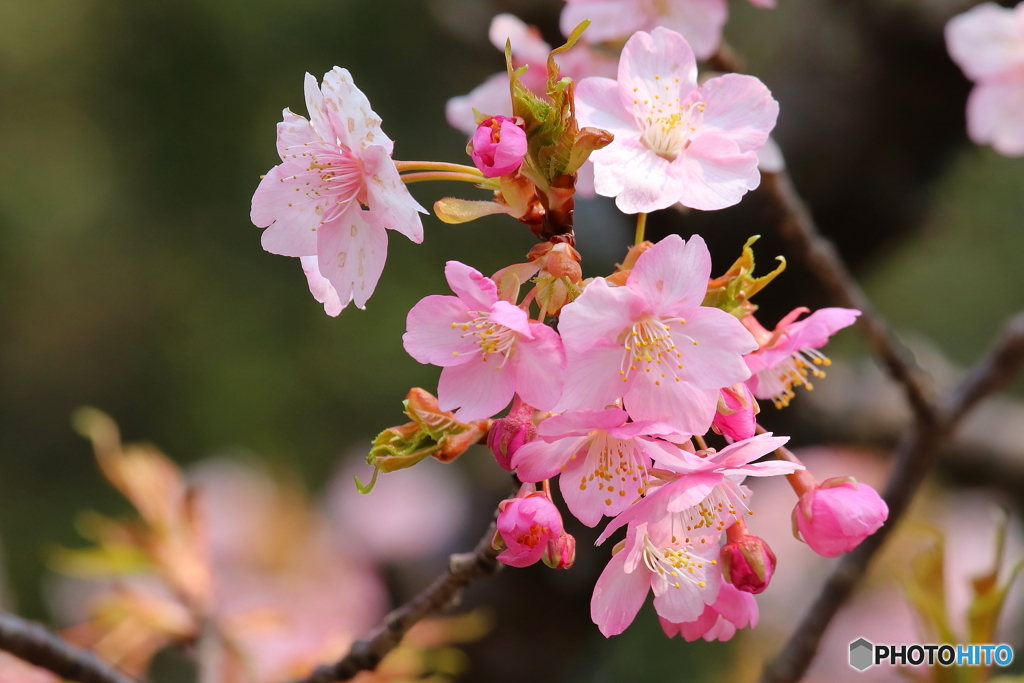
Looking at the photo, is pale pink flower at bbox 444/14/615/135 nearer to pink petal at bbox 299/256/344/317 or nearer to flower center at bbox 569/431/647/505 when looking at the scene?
pink petal at bbox 299/256/344/317

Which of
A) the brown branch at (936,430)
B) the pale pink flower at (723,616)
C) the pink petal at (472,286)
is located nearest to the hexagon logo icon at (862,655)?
the brown branch at (936,430)

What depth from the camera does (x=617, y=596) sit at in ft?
1.49

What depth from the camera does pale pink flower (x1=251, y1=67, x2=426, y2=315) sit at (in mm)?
441

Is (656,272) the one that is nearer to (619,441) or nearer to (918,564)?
(619,441)

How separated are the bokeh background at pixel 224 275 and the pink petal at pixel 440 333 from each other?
3.51 feet

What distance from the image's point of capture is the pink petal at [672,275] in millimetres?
407

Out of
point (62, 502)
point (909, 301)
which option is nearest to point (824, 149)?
point (909, 301)

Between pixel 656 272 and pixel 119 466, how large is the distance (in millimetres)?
686

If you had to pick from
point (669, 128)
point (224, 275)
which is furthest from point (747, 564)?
point (224, 275)

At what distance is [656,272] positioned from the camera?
414 millimetres

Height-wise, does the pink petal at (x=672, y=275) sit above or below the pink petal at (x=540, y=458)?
above

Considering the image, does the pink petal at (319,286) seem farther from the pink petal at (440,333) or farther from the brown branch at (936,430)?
the brown branch at (936,430)

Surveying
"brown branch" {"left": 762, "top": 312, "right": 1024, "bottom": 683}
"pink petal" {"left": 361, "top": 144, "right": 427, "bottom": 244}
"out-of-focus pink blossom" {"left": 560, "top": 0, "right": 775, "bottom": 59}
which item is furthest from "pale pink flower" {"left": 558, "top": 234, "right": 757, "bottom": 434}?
"brown branch" {"left": 762, "top": 312, "right": 1024, "bottom": 683}

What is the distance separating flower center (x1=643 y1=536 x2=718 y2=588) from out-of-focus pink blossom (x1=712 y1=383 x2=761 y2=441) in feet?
0.24
